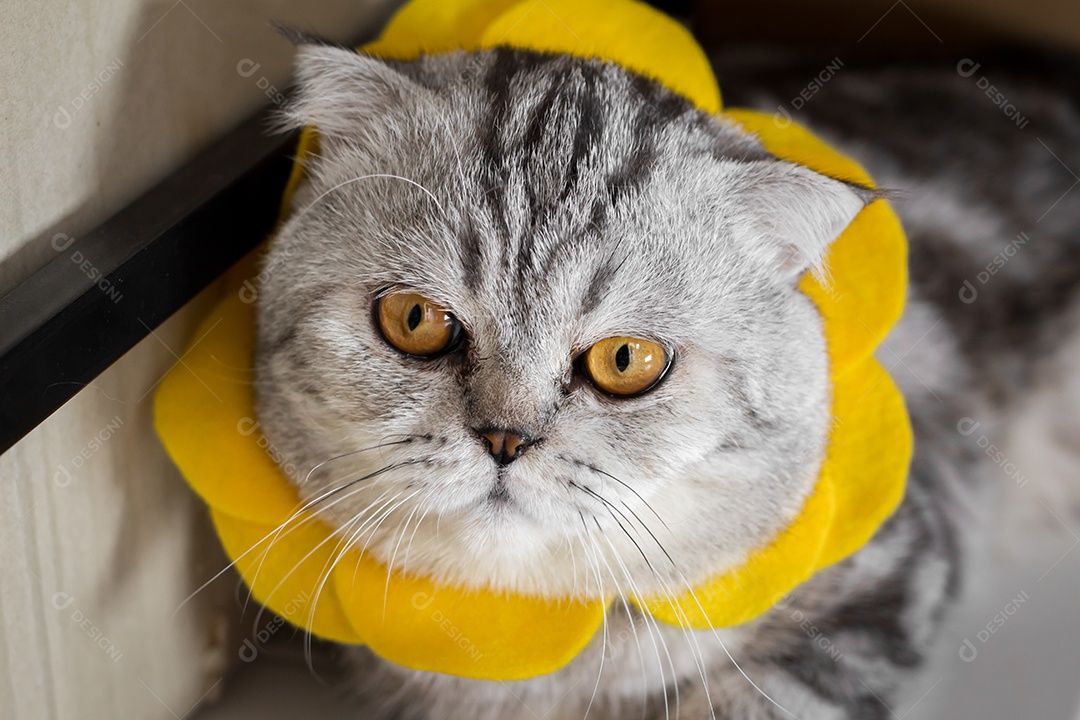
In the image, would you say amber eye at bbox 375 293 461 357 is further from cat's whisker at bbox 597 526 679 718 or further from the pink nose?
cat's whisker at bbox 597 526 679 718

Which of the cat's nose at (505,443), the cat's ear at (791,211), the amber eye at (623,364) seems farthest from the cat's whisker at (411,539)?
the cat's ear at (791,211)

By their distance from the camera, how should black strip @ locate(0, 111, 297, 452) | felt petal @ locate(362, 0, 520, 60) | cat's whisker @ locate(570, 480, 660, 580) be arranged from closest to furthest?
black strip @ locate(0, 111, 297, 452) → cat's whisker @ locate(570, 480, 660, 580) → felt petal @ locate(362, 0, 520, 60)

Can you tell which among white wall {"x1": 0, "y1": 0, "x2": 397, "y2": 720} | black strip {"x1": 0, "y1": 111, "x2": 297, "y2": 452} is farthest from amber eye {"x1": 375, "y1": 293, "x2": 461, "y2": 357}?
white wall {"x1": 0, "y1": 0, "x2": 397, "y2": 720}

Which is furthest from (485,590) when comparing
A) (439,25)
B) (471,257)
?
(439,25)

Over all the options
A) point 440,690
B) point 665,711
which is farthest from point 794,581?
point 440,690

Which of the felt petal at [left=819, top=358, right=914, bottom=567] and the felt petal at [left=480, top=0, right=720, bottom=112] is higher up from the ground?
the felt petal at [left=480, top=0, right=720, bottom=112]

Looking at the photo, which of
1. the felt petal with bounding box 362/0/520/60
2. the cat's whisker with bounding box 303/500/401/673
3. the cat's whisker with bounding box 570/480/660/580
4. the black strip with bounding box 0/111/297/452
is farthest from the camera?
the felt petal with bounding box 362/0/520/60

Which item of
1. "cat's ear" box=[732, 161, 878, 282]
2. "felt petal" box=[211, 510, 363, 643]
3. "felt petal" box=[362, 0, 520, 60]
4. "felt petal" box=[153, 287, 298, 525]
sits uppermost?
"cat's ear" box=[732, 161, 878, 282]
